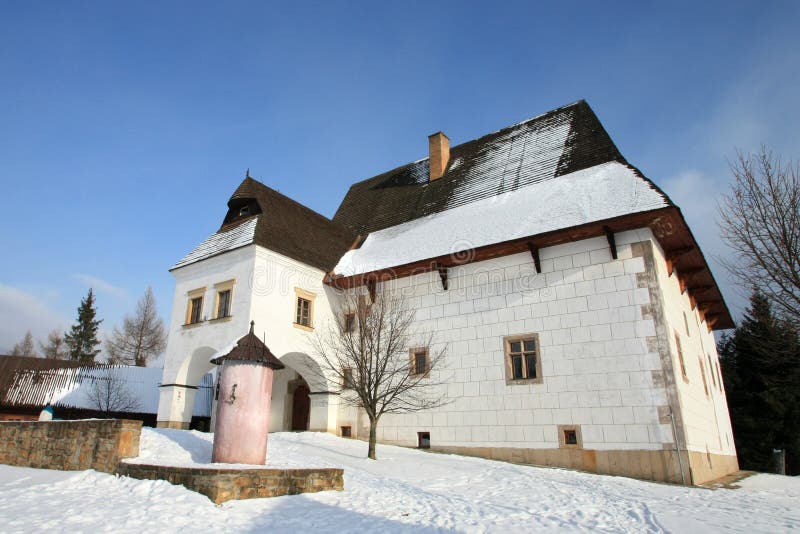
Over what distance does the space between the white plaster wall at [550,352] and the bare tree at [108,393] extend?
645 inches

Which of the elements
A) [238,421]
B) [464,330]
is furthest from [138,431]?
[464,330]

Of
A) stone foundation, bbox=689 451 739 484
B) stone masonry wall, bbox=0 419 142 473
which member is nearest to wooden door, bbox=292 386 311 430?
stone masonry wall, bbox=0 419 142 473

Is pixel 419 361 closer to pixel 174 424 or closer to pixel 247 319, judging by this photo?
pixel 247 319

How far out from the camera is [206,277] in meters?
18.7

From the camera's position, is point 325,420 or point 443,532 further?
point 325,420

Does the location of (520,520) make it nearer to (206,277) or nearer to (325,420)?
(325,420)

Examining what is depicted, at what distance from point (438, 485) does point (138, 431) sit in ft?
19.2

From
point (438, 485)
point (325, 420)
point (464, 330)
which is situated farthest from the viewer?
point (325, 420)

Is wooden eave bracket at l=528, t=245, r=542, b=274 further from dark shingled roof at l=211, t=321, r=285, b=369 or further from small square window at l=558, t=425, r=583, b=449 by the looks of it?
dark shingled roof at l=211, t=321, r=285, b=369

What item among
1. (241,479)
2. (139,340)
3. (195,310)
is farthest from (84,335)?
(241,479)

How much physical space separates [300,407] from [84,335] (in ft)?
120

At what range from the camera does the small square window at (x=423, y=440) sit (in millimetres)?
16312

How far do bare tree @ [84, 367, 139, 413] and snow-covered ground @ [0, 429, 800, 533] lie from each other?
16.7 meters

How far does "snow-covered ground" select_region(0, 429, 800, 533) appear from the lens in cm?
686
